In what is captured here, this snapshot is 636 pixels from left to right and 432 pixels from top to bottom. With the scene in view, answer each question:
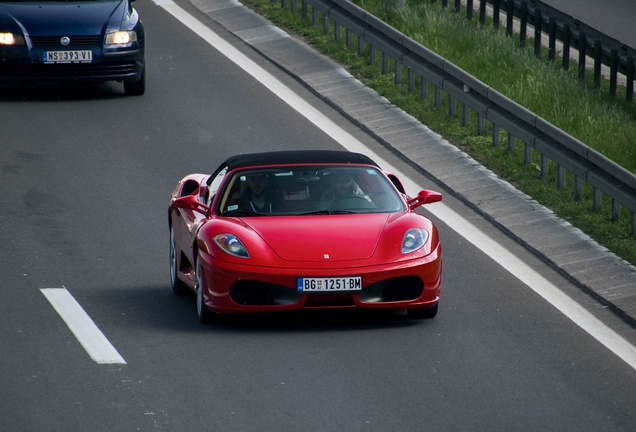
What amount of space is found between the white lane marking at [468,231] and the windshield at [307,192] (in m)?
1.52

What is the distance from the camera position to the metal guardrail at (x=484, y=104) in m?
14.6

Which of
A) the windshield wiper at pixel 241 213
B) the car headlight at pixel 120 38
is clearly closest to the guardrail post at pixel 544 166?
the windshield wiper at pixel 241 213

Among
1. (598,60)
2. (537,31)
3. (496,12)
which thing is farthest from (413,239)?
(496,12)

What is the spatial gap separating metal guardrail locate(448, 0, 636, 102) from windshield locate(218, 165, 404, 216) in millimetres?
8332

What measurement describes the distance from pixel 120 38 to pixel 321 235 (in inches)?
392

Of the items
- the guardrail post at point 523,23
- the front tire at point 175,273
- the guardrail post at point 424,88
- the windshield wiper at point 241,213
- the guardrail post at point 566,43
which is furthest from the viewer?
the guardrail post at point 523,23

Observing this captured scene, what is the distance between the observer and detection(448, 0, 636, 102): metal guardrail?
20.2 metres

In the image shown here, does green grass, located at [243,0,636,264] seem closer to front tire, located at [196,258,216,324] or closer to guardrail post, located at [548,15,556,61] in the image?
guardrail post, located at [548,15,556,61]

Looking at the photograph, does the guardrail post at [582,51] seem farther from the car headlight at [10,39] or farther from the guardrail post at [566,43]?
the car headlight at [10,39]

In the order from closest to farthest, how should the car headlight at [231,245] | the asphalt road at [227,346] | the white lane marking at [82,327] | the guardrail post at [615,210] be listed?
the asphalt road at [227,346] → the white lane marking at [82,327] → the car headlight at [231,245] → the guardrail post at [615,210]

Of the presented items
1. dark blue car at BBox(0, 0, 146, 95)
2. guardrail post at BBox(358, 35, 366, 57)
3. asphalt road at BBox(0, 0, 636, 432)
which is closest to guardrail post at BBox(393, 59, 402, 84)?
guardrail post at BBox(358, 35, 366, 57)

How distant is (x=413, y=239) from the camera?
11609 mm

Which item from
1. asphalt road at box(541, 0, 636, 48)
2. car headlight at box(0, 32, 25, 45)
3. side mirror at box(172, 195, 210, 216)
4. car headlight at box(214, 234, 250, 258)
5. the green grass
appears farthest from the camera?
asphalt road at box(541, 0, 636, 48)

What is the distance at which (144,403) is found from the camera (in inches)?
370
